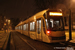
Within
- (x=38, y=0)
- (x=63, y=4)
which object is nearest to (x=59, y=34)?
(x=63, y=4)

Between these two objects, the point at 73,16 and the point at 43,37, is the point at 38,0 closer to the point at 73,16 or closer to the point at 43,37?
the point at 73,16

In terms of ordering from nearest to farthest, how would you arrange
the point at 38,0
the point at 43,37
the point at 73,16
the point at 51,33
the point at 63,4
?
1. the point at 51,33
2. the point at 43,37
3. the point at 63,4
4. the point at 38,0
5. the point at 73,16

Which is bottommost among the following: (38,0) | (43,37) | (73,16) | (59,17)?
(43,37)

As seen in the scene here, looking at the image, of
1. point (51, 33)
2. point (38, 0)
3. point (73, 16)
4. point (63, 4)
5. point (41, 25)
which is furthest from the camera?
point (73, 16)

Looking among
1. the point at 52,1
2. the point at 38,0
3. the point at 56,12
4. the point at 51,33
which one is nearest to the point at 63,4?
the point at 52,1

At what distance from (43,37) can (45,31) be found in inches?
25.9

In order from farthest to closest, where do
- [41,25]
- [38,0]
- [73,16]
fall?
[73,16] < [38,0] < [41,25]

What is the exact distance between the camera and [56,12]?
388 inches

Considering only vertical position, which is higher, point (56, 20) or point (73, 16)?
point (73, 16)

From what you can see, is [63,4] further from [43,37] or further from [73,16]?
[43,37]

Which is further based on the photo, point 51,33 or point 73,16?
point 73,16

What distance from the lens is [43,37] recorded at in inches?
392

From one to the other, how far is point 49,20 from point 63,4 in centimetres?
1188

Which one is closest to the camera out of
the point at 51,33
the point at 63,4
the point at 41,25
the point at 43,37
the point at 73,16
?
the point at 51,33
